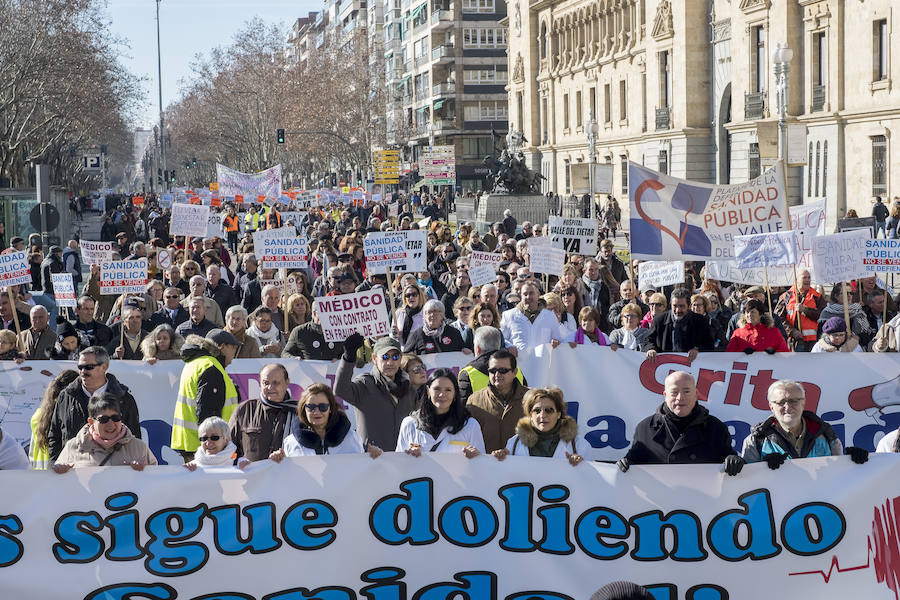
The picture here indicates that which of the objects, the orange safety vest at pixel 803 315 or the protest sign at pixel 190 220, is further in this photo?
the protest sign at pixel 190 220

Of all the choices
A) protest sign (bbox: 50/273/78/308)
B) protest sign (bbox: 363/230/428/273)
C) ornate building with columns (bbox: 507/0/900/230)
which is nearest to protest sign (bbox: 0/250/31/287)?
protest sign (bbox: 50/273/78/308)

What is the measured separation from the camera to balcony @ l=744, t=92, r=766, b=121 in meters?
43.6

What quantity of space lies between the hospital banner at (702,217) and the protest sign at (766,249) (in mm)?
634

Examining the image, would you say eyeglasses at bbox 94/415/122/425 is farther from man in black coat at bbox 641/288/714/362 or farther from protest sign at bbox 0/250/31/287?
protest sign at bbox 0/250/31/287

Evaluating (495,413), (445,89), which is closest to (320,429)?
(495,413)

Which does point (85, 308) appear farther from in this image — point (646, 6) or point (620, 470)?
point (646, 6)

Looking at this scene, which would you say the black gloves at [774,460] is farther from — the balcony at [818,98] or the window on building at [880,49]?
the balcony at [818,98]

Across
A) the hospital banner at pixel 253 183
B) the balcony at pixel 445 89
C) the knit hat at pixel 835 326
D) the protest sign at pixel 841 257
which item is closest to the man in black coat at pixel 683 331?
the protest sign at pixel 841 257

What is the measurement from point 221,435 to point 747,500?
2.44 m

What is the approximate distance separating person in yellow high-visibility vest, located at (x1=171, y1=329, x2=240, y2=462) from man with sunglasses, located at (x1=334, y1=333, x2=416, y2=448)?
2.45 ft

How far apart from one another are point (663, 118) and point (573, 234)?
124ft

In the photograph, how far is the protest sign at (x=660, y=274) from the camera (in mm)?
12718

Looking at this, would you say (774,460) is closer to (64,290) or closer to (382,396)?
(382,396)

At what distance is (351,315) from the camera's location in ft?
31.6
